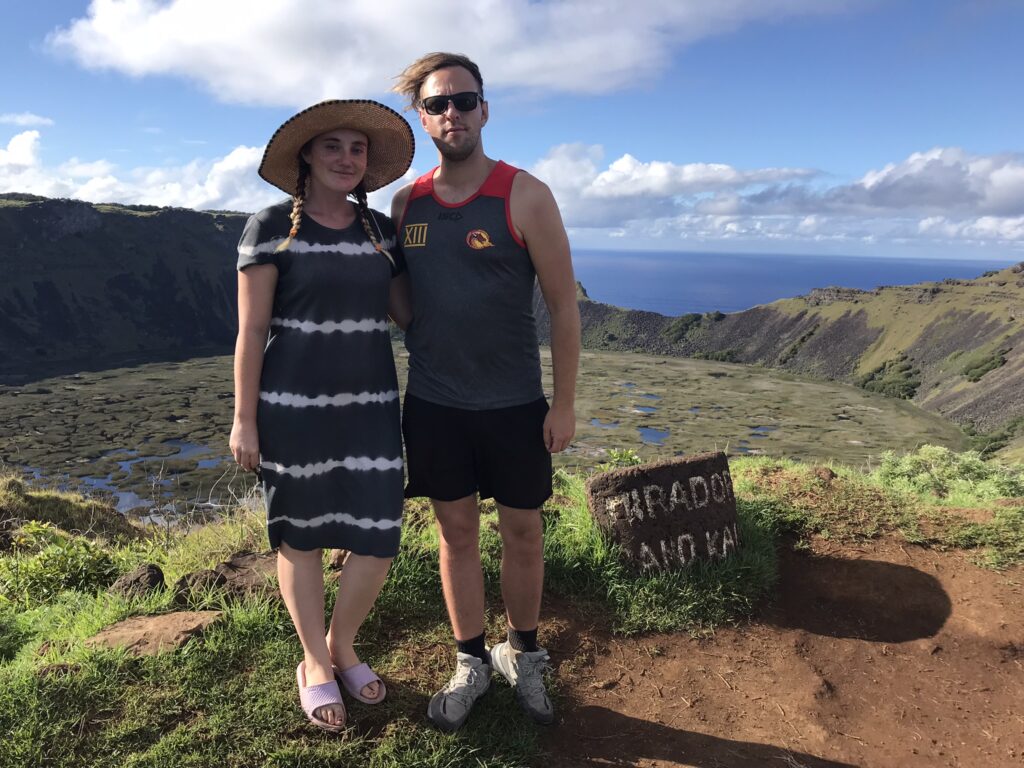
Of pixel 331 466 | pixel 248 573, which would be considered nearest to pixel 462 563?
pixel 331 466

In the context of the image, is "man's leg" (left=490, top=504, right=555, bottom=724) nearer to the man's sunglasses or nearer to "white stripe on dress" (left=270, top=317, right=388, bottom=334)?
"white stripe on dress" (left=270, top=317, right=388, bottom=334)

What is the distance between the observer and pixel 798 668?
158 inches

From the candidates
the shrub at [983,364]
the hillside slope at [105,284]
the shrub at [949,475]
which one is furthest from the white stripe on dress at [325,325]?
the hillside slope at [105,284]

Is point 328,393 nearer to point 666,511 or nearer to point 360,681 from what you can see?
point 360,681

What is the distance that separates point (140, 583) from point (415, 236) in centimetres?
296

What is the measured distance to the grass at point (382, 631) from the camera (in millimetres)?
3035

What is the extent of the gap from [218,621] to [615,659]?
228cm

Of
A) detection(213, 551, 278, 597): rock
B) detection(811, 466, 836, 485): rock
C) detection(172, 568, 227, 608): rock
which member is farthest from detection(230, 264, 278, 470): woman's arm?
detection(811, 466, 836, 485): rock

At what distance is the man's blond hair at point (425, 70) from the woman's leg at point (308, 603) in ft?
7.24

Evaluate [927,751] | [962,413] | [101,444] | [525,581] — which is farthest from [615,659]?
[962,413]

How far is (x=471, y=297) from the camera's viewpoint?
3041mm

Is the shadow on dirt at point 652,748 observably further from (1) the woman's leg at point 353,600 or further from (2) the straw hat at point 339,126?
(2) the straw hat at point 339,126

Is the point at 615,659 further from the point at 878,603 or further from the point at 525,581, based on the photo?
the point at 878,603

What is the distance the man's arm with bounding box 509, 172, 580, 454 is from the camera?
9.81 feet
